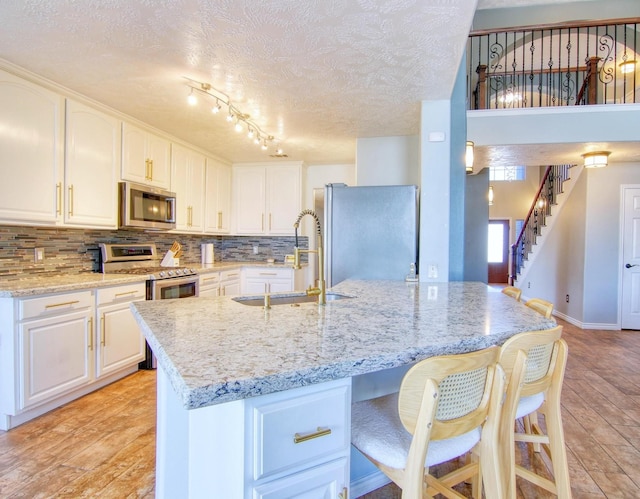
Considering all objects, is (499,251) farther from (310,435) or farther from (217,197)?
(310,435)

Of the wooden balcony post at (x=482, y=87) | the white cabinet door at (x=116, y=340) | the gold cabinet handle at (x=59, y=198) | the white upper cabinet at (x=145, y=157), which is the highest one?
the wooden balcony post at (x=482, y=87)

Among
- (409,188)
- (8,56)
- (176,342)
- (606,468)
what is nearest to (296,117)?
(409,188)

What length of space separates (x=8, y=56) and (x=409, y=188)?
9.38 ft

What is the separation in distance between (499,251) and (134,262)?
31.9ft

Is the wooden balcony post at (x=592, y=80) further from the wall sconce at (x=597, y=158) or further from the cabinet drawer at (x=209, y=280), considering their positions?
the cabinet drawer at (x=209, y=280)

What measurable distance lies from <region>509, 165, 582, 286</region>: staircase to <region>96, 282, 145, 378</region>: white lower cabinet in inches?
240

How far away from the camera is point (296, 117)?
324 centimetres

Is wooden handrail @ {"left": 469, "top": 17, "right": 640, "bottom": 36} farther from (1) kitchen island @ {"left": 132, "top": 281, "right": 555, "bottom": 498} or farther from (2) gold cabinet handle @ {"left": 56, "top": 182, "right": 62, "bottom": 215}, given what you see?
(2) gold cabinet handle @ {"left": 56, "top": 182, "right": 62, "bottom": 215}

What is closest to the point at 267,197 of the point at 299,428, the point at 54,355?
the point at 54,355

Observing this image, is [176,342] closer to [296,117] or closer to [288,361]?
[288,361]

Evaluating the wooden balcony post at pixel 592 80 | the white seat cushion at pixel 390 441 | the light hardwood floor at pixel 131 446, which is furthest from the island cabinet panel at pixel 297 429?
the wooden balcony post at pixel 592 80

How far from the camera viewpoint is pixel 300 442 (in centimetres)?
87

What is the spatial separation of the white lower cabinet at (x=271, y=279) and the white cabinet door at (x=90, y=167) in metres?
1.98

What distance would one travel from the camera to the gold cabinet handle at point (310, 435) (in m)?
0.86
